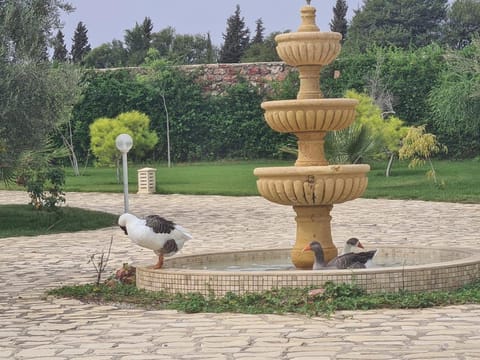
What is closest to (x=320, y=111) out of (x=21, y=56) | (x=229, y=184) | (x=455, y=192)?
(x=21, y=56)

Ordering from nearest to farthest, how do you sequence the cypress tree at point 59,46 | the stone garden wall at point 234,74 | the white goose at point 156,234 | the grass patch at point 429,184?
the white goose at point 156,234 → the cypress tree at point 59,46 → the grass patch at point 429,184 → the stone garden wall at point 234,74

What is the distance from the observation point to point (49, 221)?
A: 15641mm

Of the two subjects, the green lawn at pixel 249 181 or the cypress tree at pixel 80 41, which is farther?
the cypress tree at pixel 80 41

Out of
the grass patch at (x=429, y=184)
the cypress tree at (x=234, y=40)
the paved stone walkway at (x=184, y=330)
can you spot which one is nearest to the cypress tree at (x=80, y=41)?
the cypress tree at (x=234, y=40)

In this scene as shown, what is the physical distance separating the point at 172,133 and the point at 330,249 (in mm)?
19812

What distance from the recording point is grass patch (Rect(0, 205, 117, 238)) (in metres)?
14.9

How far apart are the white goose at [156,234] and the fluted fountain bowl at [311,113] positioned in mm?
1219

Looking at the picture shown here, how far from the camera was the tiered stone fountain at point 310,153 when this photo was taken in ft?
26.5

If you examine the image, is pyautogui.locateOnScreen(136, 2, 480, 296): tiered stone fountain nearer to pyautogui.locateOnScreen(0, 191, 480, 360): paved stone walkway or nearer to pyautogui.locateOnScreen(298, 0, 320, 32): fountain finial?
pyautogui.locateOnScreen(298, 0, 320, 32): fountain finial

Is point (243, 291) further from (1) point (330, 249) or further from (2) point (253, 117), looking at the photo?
(2) point (253, 117)

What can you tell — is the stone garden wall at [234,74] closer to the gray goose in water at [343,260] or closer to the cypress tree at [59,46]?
the cypress tree at [59,46]

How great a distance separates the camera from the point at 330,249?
8617 mm

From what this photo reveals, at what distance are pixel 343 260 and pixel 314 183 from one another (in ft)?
2.13

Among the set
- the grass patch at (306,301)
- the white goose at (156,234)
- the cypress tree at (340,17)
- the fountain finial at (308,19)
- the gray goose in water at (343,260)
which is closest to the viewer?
the grass patch at (306,301)
